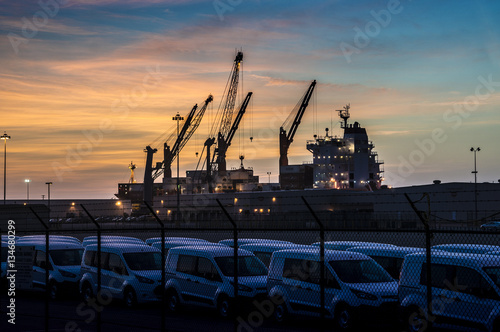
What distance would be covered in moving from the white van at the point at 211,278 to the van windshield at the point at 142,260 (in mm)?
1112

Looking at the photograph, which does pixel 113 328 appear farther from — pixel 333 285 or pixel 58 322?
pixel 333 285

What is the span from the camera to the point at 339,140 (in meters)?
120

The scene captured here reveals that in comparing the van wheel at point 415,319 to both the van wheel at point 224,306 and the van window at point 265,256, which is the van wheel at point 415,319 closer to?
the van wheel at point 224,306

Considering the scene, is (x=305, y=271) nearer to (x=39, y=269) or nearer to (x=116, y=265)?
(x=116, y=265)

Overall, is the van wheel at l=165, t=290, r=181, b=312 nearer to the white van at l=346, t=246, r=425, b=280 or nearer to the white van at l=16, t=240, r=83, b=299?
the white van at l=346, t=246, r=425, b=280

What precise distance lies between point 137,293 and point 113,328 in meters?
2.82

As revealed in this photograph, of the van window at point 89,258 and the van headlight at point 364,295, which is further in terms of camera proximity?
the van window at point 89,258

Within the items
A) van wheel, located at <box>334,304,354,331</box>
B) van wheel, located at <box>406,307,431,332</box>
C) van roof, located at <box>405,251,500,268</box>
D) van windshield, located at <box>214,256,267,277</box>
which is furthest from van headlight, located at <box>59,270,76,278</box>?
van wheel, located at <box>406,307,431,332</box>

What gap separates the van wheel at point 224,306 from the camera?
596 inches

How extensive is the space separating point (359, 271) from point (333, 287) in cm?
92

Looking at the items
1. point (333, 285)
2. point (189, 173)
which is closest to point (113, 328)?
point (333, 285)

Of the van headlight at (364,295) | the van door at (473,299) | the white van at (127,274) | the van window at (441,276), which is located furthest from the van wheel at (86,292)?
the van door at (473,299)

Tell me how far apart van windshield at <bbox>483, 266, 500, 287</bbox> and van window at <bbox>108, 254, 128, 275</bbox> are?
375 inches

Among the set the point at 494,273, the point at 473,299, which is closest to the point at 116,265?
the point at 473,299
